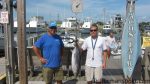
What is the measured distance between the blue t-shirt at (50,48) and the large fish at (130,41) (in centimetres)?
201

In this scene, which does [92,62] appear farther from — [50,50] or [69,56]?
[69,56]

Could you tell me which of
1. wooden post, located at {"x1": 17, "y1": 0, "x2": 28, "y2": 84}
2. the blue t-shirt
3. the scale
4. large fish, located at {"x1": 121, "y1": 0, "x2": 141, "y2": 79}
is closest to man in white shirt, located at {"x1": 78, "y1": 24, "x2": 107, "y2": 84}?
the blue t-shirt

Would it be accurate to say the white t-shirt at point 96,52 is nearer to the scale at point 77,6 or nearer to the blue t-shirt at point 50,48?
the blue t-shirt at point 50,48

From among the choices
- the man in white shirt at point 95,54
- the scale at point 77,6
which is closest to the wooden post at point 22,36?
the man in white shirt at point 95,54

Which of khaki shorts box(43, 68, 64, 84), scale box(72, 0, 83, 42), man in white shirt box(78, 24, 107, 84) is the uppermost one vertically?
scale box(72, 0, 83, 42)

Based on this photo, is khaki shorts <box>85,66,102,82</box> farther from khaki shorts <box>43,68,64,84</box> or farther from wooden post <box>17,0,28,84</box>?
wooden post <box>17,0,28,84</box>

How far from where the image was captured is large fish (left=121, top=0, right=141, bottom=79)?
29.5 ft

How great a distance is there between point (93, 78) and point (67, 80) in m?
2.74

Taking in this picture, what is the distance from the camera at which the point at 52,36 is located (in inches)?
311

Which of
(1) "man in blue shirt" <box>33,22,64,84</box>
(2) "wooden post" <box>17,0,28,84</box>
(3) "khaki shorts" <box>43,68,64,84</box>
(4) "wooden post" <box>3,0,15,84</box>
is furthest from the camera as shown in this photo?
(4) "wooden post" <box>3,0,15,84</box>

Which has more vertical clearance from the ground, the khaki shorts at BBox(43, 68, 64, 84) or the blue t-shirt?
the blue t-shirt

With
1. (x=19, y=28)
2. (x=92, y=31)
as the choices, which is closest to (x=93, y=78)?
(x=92, y=31)

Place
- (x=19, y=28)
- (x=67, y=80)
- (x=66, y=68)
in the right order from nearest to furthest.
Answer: (x=19, y=28)
(x=67, y=80)
(x=66, y=68)

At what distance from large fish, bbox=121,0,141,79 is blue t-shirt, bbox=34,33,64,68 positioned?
201cm
